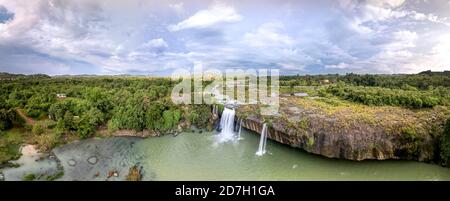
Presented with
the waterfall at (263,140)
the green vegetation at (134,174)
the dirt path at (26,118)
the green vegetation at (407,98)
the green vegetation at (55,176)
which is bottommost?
the green vegetation at (55,176)

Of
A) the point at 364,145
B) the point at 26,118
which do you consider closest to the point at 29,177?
the point at 26,118

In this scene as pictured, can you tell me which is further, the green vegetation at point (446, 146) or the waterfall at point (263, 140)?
the waterfall at point (263, 140)

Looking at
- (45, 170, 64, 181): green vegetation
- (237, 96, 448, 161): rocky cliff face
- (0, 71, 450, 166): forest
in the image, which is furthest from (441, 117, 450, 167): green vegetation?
(45, 170, 64, 181): green vegetation

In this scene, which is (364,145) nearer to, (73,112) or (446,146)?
(446,146)

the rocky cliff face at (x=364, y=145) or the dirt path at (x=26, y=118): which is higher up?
the dirt path at (x=26, y=118)

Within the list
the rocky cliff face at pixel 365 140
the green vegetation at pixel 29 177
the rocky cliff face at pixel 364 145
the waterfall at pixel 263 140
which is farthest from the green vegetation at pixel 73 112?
the rocky cliff face at pixel 364 145

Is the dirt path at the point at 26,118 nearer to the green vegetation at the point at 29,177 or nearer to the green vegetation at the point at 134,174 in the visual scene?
the green vegetation at the point at 29,177
